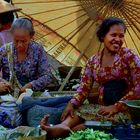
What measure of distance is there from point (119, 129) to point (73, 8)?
2442 millimetres

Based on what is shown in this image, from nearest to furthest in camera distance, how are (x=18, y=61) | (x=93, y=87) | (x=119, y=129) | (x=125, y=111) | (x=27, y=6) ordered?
(x=119, y=129), (x=125, y=111), (x=93, y=87), (x=18, y=61), (x=27, y=6)

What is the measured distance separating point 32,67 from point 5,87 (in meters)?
0.47

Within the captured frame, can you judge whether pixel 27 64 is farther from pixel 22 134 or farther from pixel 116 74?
pixel 22 134

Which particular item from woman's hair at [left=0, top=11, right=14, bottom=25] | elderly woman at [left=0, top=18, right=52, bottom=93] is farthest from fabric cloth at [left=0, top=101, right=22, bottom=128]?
woman's hair at [left=0, top=11, right=14, bottom=25]

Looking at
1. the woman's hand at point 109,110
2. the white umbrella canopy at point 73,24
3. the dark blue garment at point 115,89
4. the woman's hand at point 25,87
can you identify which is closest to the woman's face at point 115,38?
the dark blue garment at point 115,89

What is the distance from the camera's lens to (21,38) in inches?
231

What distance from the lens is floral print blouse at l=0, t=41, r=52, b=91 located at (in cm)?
610

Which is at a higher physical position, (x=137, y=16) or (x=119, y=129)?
(x=137, y=16)

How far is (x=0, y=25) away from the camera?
6.45m

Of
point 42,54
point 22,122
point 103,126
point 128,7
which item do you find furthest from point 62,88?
point 103,126

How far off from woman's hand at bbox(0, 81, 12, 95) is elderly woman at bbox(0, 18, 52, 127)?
5 cm

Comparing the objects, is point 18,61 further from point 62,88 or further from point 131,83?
point 131,83

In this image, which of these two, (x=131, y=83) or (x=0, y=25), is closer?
(x=131, y=83)

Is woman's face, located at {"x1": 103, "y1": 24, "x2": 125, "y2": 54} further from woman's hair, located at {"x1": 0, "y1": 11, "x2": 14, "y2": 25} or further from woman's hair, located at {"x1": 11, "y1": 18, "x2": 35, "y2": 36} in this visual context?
woman's hair, located at {"x1": 0, "y1": 11, "x2": 14, "y2": 25}
